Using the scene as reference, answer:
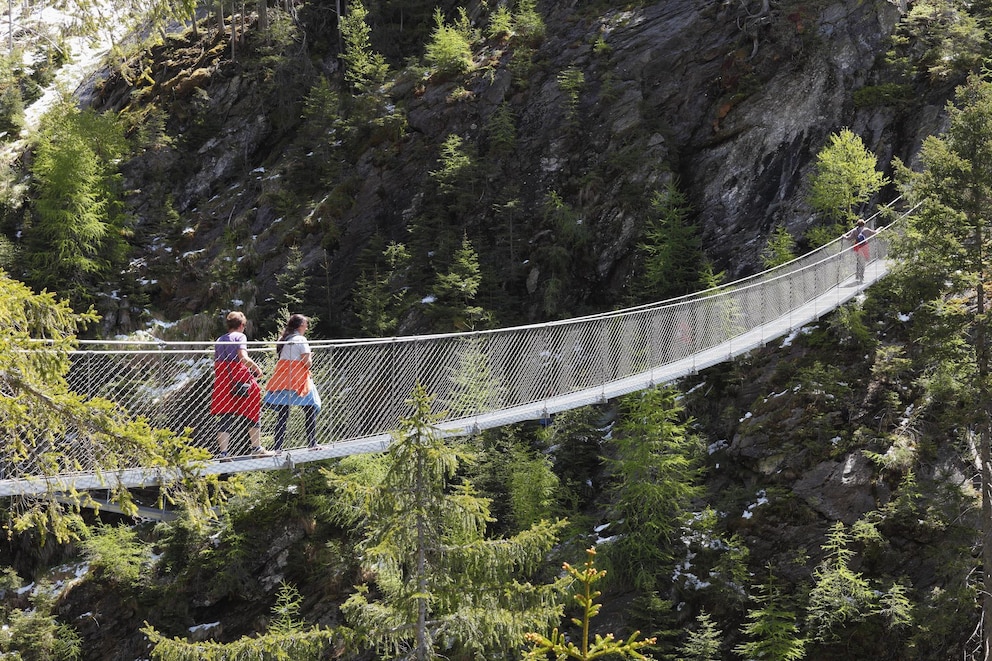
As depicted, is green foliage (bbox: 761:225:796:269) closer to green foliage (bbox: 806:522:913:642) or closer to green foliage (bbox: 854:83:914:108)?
green foliage (bbox: 854:83:914:108)

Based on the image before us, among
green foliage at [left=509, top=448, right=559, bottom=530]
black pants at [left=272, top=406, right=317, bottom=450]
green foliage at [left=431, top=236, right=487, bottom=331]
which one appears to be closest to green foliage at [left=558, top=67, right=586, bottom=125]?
green foliage at [left=431, top=236, right=487, bottom=331]

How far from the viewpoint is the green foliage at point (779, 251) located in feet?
41.9

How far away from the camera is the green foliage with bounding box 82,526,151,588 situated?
12430 mm

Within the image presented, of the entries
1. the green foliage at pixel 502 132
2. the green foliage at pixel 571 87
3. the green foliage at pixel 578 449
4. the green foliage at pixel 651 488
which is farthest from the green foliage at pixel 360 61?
the green foliage at pixel 651 488

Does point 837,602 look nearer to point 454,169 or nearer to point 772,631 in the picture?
point 772,631

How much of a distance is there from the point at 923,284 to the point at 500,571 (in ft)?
17.1

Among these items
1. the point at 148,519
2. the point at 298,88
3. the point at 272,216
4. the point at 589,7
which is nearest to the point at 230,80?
the point at 298,88

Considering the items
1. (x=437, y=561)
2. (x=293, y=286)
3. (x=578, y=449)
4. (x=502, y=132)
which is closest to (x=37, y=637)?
(x=293, y=286)

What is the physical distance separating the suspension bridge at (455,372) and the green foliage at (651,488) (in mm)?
1688

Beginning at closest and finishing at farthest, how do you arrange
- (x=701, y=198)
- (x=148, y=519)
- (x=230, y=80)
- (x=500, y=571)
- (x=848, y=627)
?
(x=500, y=571) → (x=848, y=627) → (x=148, y=519) → (x=701, y=198) → (x=230, y=80)

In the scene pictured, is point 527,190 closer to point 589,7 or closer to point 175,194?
point 589,7

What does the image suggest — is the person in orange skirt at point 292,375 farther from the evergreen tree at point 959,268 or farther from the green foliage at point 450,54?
the green foliage at point 450,54

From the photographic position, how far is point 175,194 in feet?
64.5

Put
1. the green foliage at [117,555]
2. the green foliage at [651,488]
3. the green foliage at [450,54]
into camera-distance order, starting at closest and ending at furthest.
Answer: the green foliage at [651,488], the green foliage at [117,555], the green foliage at [450,54]
